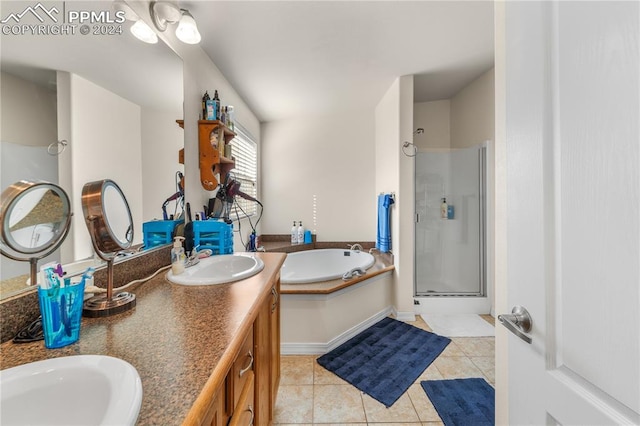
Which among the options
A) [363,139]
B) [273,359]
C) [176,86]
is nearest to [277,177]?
[363,139]

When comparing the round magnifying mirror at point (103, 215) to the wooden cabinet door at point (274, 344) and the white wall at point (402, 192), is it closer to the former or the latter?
the wooden cabinet door at point (274, 344)

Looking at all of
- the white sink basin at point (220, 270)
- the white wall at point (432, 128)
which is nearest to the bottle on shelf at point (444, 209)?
the white wall at point (432, 128)

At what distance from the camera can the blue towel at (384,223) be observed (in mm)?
2730

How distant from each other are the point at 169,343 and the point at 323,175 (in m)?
2.98

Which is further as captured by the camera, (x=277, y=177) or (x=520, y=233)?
(x=277, y=177)

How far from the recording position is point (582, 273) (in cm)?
52

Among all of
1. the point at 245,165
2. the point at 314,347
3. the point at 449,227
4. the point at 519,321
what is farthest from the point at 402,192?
the point at 519,321

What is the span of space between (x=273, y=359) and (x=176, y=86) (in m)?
1.65

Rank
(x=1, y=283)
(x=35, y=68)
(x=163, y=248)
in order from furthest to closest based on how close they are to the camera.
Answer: (x=163, y=248) < (x=35, y=68) < (x=1, y=283)

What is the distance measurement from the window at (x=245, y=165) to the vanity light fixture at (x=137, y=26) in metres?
1.24

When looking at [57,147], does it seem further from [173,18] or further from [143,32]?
[173,18]

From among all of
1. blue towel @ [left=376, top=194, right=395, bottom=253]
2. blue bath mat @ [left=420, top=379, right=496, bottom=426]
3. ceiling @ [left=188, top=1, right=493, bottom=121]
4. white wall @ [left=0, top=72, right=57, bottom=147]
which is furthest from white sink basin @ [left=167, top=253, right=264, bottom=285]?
blue towel @ [left=376, top=194, right=395, bottom=253]

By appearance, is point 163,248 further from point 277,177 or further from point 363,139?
point 363,139

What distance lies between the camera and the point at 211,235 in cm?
159
